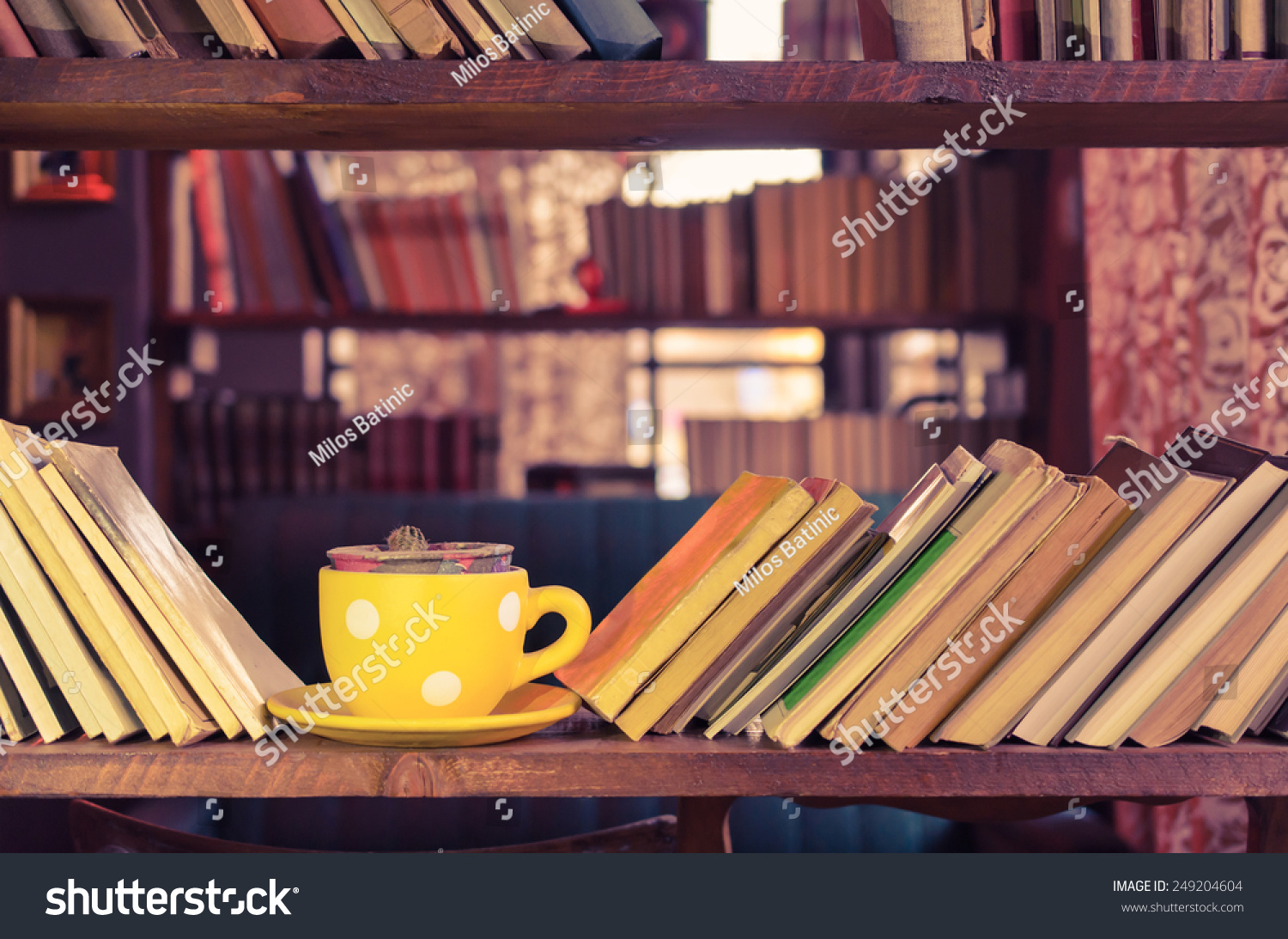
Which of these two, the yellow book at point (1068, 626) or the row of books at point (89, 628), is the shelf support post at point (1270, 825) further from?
the row of books at point (89, 628)

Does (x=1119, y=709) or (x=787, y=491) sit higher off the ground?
(x=787, y=491)

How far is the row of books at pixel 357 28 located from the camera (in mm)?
595

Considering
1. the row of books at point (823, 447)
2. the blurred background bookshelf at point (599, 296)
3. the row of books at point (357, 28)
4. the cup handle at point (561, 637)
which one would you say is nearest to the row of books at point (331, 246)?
the blurred background bookshelf at point (599, 296)

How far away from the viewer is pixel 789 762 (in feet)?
1.80

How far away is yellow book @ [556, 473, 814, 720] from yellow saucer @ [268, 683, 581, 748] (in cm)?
3

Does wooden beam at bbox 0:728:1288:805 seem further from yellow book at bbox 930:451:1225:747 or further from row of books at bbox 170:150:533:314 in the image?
row of books at bbox 170:150:533:314

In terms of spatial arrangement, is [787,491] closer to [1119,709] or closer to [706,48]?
[1119,709]

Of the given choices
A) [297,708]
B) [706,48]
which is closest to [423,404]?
[706,48]

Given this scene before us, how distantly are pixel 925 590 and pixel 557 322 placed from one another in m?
1.59

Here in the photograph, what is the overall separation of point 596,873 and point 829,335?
1.87 meters

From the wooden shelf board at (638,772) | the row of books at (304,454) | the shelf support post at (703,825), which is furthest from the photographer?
the row of books at (304,454)

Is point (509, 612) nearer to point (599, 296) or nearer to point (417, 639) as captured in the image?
point (417, 639)

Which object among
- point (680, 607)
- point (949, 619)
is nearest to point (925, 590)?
point (949, 619)

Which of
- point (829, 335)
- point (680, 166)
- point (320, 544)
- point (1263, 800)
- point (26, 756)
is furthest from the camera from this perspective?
point (680, 166)
